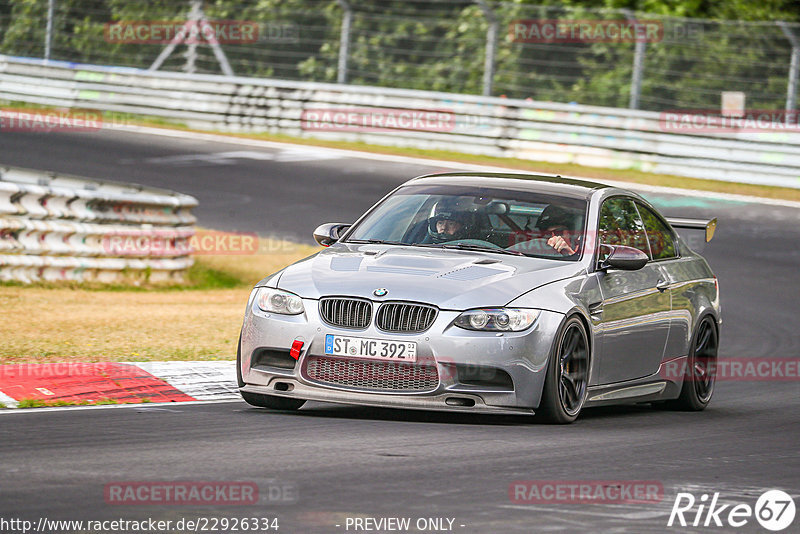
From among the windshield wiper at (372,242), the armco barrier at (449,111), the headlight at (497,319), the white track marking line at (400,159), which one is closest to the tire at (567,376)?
the headlight at (497,319)

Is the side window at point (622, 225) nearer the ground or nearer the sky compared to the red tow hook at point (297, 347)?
nearer the sky

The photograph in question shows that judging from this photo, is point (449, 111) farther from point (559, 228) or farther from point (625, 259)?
point (625, 259)

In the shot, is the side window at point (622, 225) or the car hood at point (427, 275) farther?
the side window at point (622, 225)

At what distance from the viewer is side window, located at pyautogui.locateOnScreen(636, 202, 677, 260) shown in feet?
33.2

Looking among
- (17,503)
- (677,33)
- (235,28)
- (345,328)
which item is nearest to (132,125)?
(235,28)

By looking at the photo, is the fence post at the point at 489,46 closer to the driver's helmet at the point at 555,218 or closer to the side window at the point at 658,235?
the side window at the point at 658,235

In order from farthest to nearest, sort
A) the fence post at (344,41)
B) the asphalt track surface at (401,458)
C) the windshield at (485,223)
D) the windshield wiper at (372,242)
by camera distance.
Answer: the fence post at (344,41)
the windshield wiper at (372,242)
the windshield at (485,223)
the asphalt track surface at (401,458)

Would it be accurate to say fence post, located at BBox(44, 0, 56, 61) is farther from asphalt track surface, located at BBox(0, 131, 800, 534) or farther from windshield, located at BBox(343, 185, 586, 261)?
windshield, located at BBox(343, 185, 586, 261)

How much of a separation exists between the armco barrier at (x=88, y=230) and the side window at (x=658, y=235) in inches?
272

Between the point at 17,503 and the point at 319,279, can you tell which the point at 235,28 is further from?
the point at 17,503

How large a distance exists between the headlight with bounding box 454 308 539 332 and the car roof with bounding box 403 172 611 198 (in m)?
1.61

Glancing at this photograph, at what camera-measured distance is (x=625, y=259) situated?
8.97 meters

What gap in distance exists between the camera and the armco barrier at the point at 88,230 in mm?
14742

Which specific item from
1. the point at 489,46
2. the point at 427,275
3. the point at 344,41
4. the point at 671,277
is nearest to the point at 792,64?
the point at 489,46
